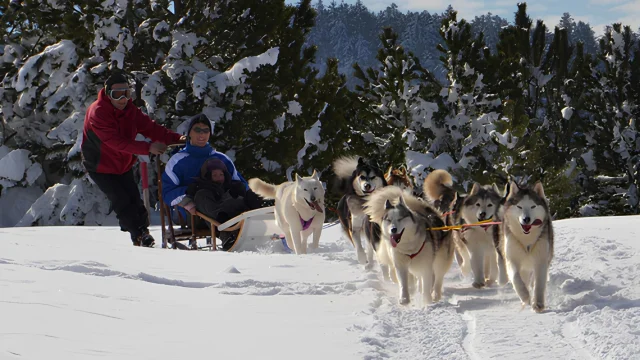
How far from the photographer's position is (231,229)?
853 cm

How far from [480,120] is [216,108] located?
6.19 meters

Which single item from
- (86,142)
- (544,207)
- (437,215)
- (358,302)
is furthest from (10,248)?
(544,207)

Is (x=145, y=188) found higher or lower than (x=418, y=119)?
lower

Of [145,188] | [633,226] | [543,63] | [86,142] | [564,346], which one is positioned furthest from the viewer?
[543,63]

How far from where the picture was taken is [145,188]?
29.3ft

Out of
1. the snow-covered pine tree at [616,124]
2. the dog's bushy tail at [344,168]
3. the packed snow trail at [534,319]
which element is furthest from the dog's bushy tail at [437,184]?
the snow-covered pine tree at [616,124]

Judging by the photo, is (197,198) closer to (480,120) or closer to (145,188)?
(145,188)

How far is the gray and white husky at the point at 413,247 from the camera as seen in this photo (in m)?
5.30

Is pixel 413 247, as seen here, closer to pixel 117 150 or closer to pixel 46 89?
pixel 117 150

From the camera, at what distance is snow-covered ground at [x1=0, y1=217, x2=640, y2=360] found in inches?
135

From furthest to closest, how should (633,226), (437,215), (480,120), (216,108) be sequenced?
(480,120)
(216,108)
(633,226)
(437,215)

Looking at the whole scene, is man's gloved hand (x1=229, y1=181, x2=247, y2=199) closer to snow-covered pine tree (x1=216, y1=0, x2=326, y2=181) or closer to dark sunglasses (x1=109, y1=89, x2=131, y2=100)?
dark sunglasses (x1=109, y1=89, x2=131, y2=100)

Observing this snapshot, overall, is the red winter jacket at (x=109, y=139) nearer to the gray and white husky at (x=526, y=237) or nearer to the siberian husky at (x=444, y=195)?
the siberian husky at (x=444, y=195)

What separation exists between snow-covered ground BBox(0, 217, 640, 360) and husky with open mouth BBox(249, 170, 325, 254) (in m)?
1.23
